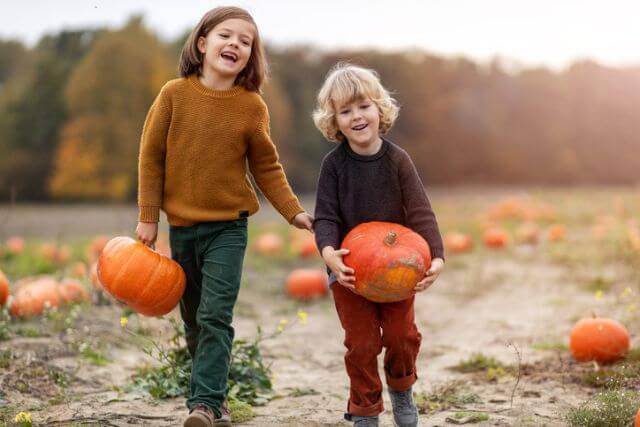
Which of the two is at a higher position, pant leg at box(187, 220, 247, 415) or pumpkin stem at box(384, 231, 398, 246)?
pumpkin stem at box(384, 231, 398, 246)

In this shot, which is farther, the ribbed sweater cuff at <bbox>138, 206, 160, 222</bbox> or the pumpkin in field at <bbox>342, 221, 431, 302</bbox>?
the ribbed sweater cuff at <bbox>138, 206, 160, 222</bbox>

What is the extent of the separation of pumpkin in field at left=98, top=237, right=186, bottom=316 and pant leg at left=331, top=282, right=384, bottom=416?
0.81 meters

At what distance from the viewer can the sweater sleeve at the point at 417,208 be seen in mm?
3287

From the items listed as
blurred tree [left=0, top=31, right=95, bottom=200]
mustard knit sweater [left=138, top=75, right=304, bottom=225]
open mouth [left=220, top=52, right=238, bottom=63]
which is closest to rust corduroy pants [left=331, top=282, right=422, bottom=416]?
mustard knit sweater [left=138, top=75, right=304, bottom=225]

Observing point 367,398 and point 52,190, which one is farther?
point 52,190

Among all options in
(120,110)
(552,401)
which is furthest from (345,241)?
(120,110)

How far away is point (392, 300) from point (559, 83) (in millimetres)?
31524

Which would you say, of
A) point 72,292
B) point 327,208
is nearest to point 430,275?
point 327,208

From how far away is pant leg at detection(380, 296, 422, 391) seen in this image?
3268 mm

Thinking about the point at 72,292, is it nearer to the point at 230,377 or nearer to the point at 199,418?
the point at 230,377

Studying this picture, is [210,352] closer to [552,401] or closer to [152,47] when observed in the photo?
[552,401]

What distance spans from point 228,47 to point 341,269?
3.84ft

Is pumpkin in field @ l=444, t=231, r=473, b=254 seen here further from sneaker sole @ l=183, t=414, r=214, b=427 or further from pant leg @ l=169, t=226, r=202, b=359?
sneaker sole @ l=183, t=414, r=214, b=427

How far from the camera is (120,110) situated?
60.3 ft
